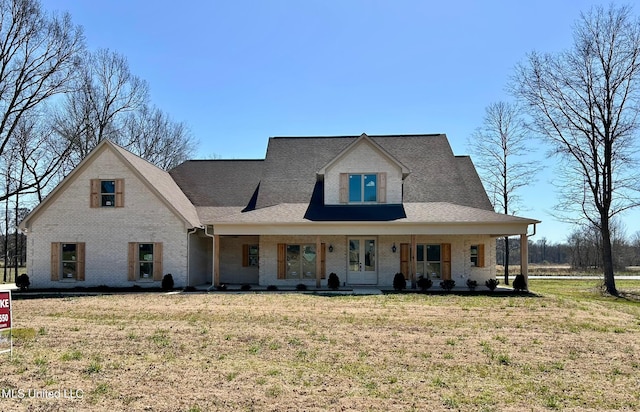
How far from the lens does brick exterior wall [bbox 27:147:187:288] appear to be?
68.2ft

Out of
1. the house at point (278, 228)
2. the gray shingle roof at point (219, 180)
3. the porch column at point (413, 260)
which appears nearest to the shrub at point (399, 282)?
the porch column at point (413, 260)

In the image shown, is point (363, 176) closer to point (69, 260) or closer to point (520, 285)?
point (520, 285)

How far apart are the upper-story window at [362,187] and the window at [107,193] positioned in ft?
34.2

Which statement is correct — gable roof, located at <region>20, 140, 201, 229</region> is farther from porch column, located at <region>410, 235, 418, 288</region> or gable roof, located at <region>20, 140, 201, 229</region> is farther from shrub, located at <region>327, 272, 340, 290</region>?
porch column, located at <region>410, 235, 418, 288</region>

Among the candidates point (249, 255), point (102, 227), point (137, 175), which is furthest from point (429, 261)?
point (102, 227)

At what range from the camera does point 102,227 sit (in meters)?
20.9

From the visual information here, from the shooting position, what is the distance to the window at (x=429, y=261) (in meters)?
22.1

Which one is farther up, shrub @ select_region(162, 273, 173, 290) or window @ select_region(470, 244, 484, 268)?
window @ select_region(470, 244, 484, 268)

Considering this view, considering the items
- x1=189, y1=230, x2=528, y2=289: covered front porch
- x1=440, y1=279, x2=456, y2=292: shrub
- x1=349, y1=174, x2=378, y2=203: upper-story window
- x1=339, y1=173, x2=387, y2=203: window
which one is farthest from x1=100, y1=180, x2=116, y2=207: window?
x1=440, y1=279, x2=456, y2=292: shrub

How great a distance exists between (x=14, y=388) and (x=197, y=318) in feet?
20.5

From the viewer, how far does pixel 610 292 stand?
76.6 ft

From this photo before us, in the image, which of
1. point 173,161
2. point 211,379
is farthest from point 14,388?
point 173,161

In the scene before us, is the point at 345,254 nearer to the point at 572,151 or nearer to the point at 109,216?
the point at 109,216

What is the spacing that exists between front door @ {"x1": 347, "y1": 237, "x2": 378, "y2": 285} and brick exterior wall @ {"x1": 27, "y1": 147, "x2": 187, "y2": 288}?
25.2 ft
